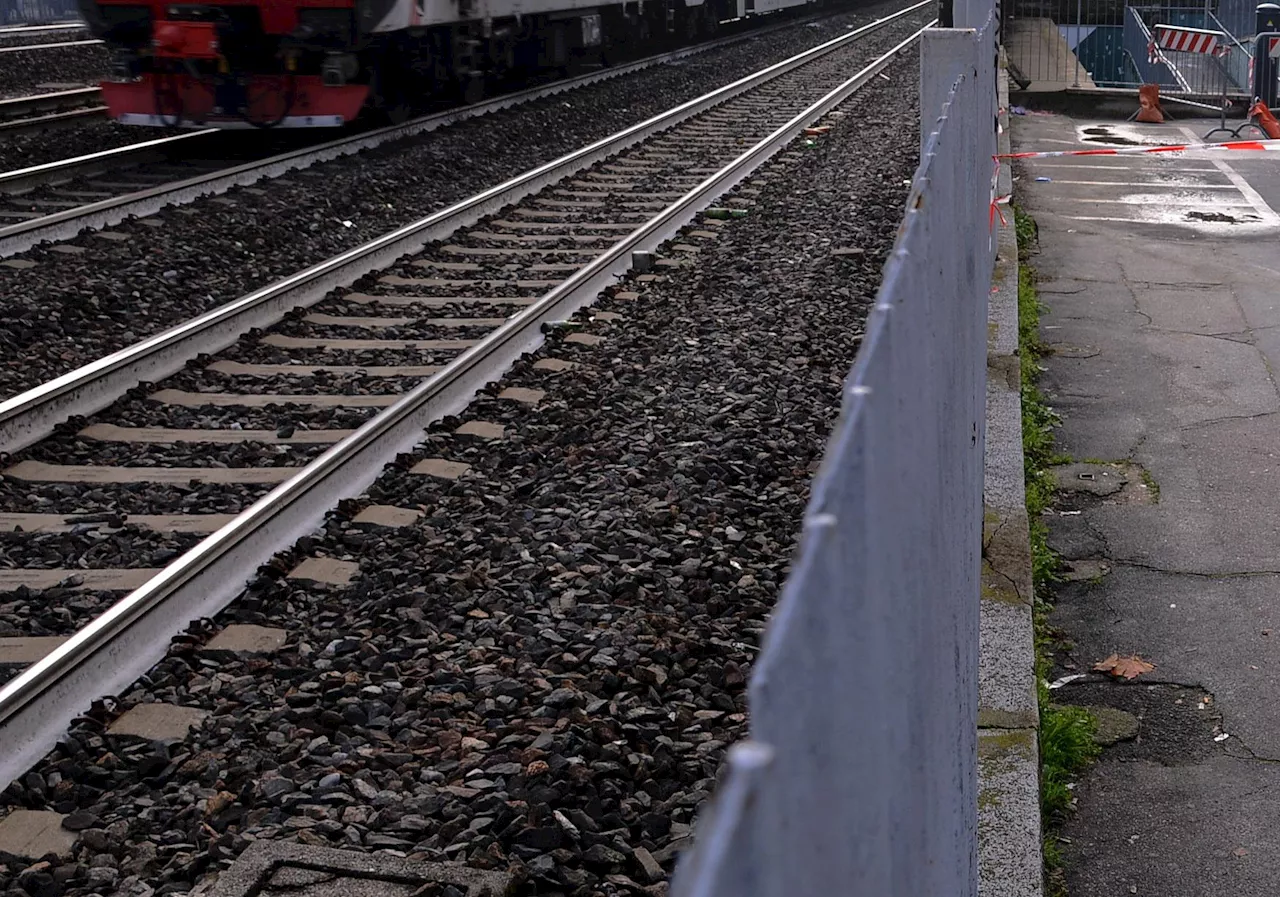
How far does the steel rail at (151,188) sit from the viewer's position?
934 cm

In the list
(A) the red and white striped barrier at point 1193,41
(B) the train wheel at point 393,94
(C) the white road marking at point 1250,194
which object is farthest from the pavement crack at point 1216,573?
(A) the red and white striped barrier at point 1193,41

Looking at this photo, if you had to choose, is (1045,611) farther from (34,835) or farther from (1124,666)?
(34,835)

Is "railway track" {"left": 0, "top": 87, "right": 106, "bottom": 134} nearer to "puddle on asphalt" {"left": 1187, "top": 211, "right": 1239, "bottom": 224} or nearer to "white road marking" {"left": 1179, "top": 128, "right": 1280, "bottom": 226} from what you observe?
"puddle on asphalt" {"left": 1187, "top": 211, "right": 1239, "bottom": 224}

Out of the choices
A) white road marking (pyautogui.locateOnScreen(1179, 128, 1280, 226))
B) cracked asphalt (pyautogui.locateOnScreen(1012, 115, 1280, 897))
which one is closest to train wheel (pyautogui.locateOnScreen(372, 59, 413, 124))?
cracked asphalt (pyautogui.locateOnScreen(1012, 115, 1280, 897))

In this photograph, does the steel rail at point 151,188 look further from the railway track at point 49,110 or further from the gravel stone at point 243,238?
the railway track at point 49,110

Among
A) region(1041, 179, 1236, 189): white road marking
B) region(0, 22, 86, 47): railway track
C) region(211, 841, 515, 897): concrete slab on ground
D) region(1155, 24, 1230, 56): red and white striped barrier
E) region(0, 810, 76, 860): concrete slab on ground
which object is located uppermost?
region(0, 22, 86, 47): railway track

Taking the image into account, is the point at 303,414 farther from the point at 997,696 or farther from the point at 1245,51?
the point at 1245,51

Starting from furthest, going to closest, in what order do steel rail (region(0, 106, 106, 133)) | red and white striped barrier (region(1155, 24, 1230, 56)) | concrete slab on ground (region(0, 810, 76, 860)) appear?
1. red and white striped barrier (region(1155, 24, 1230, 56))
2. steel rail (region(0, 106, 106, 133))
3. concrete slab on ground (region(0, 810, 76, 860))

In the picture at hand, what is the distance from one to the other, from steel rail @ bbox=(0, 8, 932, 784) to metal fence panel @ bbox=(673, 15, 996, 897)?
2252 millimetres

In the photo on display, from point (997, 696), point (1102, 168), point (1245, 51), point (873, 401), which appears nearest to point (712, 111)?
point (1102, 168)

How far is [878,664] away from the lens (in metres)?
1.30

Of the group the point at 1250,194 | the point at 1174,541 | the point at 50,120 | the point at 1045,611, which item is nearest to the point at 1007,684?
the point at 1045,611

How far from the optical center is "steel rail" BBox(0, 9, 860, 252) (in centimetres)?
934

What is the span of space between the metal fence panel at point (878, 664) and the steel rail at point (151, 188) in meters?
7.77
